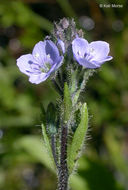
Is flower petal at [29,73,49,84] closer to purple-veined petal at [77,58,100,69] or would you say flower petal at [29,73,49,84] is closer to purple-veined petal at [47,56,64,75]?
purple-veined petal at [47,56,64,75]

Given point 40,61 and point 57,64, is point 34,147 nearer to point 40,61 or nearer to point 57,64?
point 40,61

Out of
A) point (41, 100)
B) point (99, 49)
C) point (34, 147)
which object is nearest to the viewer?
point (99, 49)

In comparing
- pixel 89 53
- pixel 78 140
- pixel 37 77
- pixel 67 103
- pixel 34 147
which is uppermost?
pixel 89 53

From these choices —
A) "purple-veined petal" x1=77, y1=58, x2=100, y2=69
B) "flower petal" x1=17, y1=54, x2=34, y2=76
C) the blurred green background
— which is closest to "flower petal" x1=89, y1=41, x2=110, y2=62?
"purple-veined petal" x1=77, y1=58, x2=100, y2=69

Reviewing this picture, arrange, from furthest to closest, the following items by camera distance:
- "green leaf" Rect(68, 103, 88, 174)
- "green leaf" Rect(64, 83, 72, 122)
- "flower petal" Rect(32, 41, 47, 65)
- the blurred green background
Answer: the blurred green background → "flower petal" Rect(32, 41, 47, 65) → "green leaf" Rect(68, 103, 88, 174) → "green leaf" Rect(64, 83, 72, 122)

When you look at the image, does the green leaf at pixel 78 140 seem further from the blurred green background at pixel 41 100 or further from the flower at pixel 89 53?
the blurred green background at pixel 41 100

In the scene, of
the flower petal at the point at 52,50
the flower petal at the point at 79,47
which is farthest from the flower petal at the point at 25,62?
the flower petal at the point at 79,47

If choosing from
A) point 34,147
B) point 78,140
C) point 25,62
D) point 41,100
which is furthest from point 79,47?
point 41,100

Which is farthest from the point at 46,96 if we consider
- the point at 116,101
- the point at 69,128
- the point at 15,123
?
the point at 69,128
